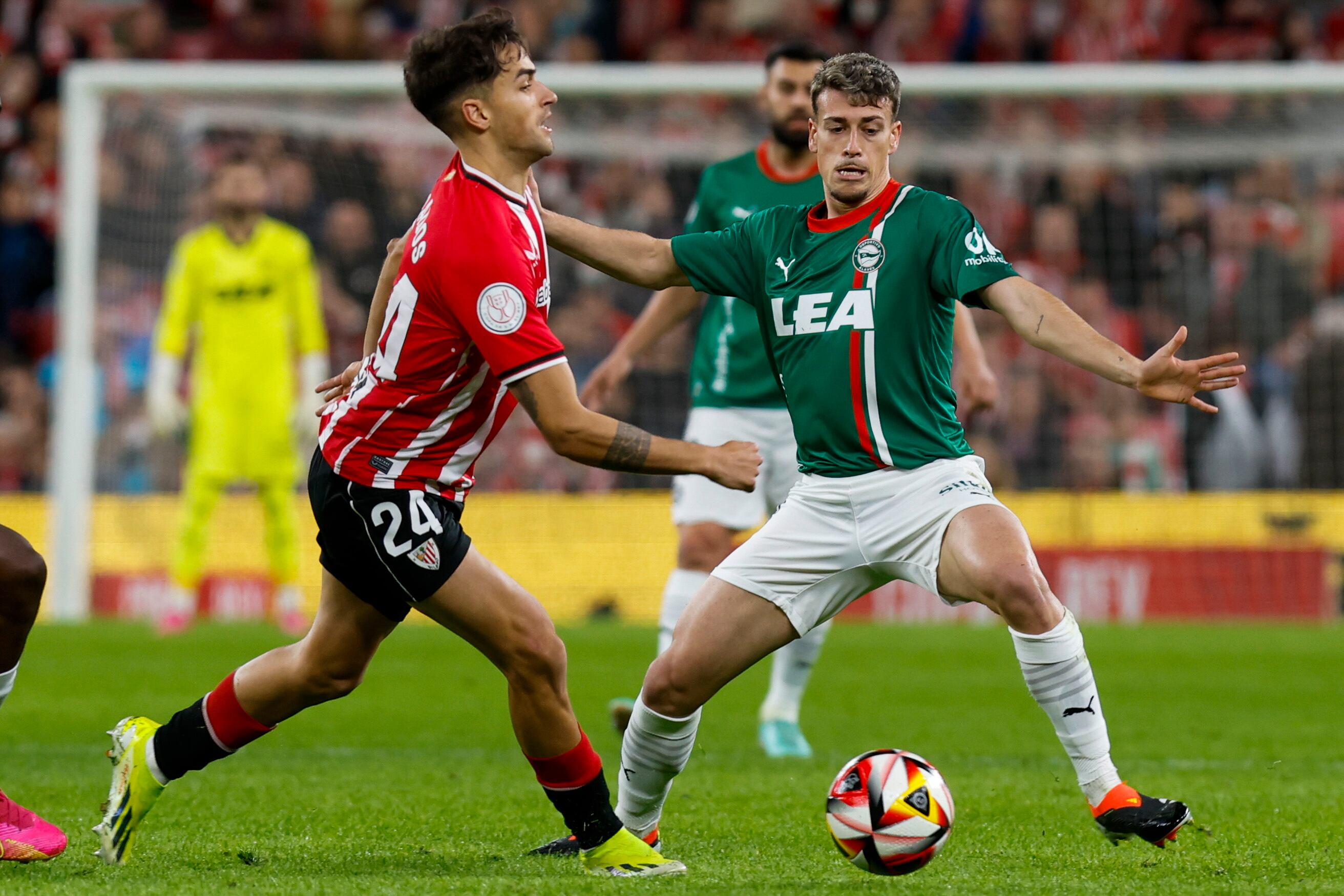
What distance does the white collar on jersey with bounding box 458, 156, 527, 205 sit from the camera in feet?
15.4

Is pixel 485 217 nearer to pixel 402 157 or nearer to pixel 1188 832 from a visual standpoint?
pixel 1188 832

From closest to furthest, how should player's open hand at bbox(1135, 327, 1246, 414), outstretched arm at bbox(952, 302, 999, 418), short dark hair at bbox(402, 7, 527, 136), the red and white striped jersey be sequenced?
1. player's open hand at bbox(1135, 327, 1246, 414)
2. the red and white striped jersey
3. short dark hair at bbox(402, 7, 527, 136)
4. outstretched arm at bbox(952, 302, 999, 418)

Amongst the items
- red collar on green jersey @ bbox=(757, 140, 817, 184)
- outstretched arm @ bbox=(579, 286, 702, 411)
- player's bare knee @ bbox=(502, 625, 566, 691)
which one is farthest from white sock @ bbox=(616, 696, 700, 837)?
red collar on green jersey @ bbox=(757, 140, 817, 184)

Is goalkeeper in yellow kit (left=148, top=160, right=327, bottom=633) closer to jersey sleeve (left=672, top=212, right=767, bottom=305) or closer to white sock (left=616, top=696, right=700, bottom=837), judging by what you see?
jersey sleeve (left=672, top=212, right=767, bottom=305)

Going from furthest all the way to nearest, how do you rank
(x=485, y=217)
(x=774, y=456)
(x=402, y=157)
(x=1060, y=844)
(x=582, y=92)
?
(x=402, y=157) → (x=582, y=92) → (x=774, y=456) → (x=1060, y=844) → (x=485, y=217)

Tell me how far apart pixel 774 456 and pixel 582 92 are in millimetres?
6703

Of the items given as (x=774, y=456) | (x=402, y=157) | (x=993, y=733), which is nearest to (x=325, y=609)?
(x=774, y=456)

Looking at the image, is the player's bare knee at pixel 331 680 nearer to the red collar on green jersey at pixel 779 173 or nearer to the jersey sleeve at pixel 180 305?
the red collar on green jersey at pixel 779 173

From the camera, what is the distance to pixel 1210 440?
1488 centimetres

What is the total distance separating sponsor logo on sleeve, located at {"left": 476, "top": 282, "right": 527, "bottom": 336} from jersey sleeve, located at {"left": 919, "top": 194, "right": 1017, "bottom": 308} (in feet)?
3.98

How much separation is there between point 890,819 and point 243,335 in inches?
331

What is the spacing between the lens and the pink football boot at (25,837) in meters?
4.85

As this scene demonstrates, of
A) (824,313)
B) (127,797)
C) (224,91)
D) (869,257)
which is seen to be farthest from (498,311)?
(224,91)

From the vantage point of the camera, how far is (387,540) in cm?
464
